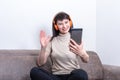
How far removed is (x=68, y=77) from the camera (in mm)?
1770

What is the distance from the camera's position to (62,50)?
188 cm

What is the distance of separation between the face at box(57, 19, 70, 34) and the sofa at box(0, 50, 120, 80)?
0.89 feet

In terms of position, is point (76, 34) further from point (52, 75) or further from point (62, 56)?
point (52, 75)

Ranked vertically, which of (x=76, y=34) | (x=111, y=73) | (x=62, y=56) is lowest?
(x=111, y=73)

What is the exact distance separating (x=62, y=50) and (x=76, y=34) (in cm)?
16

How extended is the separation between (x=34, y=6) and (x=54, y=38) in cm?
40

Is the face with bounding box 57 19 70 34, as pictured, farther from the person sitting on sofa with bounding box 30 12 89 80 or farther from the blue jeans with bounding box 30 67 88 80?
the blue jeans with bounding box 30 67 88 80

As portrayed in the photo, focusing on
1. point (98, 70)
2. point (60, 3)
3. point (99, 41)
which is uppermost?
point (60, 3)

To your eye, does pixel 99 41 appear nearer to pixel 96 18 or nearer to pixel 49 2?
pixel 96 18

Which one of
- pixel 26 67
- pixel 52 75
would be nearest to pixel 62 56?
pixel 52 75

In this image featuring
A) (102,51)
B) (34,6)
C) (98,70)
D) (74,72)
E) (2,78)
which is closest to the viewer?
(74,72)

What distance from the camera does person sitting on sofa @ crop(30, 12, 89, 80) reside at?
182 centimetres

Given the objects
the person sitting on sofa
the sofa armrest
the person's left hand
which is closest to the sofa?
the sofa armrest

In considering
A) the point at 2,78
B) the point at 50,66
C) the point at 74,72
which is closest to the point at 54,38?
the point at 50,66
